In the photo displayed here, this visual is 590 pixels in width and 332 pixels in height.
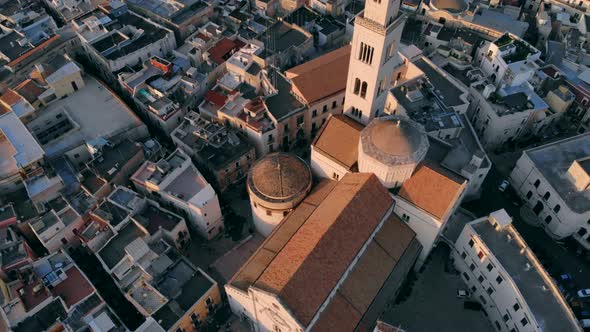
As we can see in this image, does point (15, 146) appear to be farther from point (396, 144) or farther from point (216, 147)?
point (396, 144)

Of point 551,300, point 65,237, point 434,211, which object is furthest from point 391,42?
point 65,237

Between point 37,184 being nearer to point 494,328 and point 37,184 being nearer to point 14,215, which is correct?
point 14,215

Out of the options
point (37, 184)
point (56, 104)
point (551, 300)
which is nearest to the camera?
point (551, 300)

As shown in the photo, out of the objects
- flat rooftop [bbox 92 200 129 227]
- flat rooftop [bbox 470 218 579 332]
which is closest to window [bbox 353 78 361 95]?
flat rooftop [bbox 470 218 579 332]

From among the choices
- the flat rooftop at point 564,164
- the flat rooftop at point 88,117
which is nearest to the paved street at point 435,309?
the flat rooftop at point 564,164

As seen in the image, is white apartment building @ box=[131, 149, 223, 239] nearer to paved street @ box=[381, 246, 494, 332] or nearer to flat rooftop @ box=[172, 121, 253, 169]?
flat rooftop @ box=[172, 121, 253, 169]

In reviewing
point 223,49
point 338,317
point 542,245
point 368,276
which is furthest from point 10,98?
point 542,245
